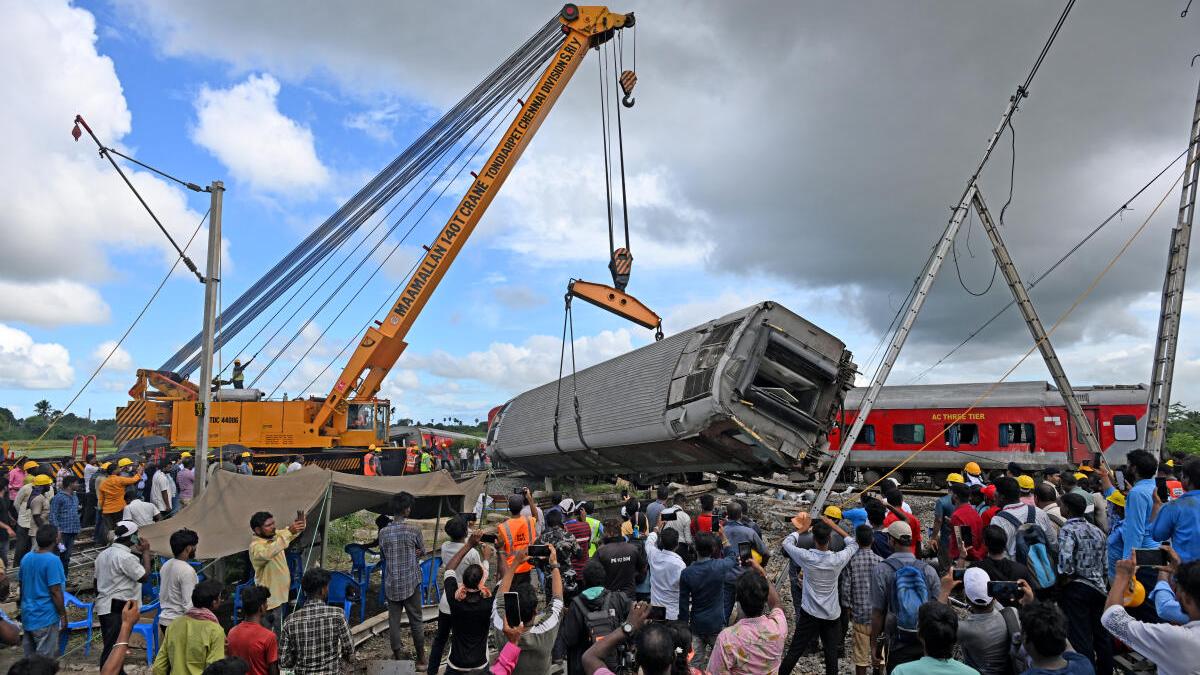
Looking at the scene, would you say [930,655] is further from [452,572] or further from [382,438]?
[382,438]

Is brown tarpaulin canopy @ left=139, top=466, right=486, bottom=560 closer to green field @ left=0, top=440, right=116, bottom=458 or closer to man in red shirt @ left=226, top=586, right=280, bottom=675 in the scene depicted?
man in red shirt @ left=226, top=586, right=280, bottom=675

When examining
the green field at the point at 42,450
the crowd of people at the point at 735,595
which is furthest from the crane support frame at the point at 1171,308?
the green field at the point at 42,450

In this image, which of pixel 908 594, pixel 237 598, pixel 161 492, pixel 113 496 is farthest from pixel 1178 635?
pixel 161 492

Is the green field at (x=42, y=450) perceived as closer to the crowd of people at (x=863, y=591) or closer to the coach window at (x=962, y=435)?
the crowd of people at (x=863, y=591)

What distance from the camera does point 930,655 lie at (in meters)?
3.34

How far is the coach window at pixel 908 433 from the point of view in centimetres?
1909

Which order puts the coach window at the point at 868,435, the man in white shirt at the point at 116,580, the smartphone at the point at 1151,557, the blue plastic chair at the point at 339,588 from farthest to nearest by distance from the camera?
the coach window at the point at 868,435 < the blue plastic chair at the point at 339,588 < the man in white shirt at the point at 116,580 < the smartphone at the point at 1151,557

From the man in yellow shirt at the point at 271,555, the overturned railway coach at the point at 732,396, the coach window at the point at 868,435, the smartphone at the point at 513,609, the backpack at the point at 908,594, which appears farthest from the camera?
the coach window at the point at 868,435

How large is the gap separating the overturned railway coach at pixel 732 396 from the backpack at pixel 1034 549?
15.5 feet

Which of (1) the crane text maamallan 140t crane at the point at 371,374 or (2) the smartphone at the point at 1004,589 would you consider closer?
(2) the smartphone at the point at 1004,589

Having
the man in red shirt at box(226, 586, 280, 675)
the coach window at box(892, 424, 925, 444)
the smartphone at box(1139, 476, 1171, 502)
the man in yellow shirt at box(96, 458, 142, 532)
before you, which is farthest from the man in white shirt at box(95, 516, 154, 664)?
the coach window at box(892, 424, 925, 444)

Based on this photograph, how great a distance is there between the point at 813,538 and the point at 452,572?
9.56 feet

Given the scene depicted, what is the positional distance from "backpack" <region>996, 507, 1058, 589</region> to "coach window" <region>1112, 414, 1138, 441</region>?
47.1ft

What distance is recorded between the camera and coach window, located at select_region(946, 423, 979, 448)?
18422mm
